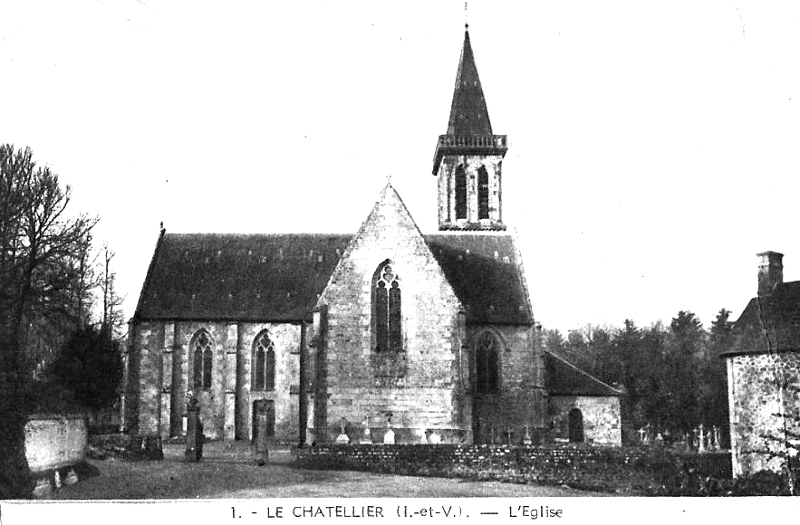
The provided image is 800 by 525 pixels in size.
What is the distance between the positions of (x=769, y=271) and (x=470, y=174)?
27668 millimetres

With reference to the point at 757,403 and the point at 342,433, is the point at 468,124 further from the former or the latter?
the point at 757,403

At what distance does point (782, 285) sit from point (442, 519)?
15.9 metres

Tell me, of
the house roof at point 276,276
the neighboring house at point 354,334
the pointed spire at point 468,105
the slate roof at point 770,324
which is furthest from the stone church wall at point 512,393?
the pointed spire at point 468,105

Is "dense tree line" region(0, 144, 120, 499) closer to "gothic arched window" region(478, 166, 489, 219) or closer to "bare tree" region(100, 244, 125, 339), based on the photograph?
"bare tree" region(100, 244, 125, 339)

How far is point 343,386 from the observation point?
35.4 metres

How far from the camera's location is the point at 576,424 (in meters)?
41.7

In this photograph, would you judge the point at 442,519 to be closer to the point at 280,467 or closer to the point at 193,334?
the point at 280,467

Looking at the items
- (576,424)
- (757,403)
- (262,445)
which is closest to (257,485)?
(262,445)

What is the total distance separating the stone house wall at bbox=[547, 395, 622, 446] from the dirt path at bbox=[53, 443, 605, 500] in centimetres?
1996

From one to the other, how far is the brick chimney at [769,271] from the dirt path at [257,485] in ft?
30.9

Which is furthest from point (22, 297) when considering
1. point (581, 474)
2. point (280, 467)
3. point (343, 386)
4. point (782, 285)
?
point (782, 285)

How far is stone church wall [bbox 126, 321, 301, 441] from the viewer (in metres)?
40.5

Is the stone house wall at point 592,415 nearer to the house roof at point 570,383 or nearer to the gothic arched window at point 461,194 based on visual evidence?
the house roof at point 570,383

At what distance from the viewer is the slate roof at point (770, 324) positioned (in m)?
23.8
